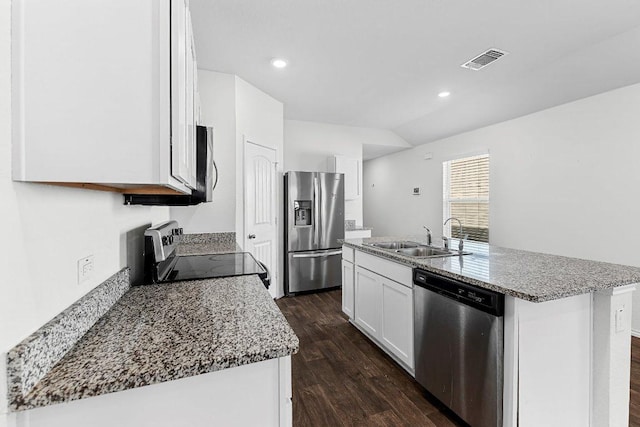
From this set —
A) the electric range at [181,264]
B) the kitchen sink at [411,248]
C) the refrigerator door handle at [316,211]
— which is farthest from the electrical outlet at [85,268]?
the refrigerator door handle at [316,211]

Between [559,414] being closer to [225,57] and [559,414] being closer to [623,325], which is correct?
[623,325]

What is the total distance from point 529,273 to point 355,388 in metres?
1.38

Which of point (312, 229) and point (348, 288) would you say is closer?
point (348, 288)

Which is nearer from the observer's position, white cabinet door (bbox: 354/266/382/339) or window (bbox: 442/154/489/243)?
white cabinet door (bbox: 354/266/382/339)

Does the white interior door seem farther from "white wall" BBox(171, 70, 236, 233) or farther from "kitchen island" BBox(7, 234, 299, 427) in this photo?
"kitchen island" BBox(7, 234, 299, 427)

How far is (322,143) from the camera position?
201 inches

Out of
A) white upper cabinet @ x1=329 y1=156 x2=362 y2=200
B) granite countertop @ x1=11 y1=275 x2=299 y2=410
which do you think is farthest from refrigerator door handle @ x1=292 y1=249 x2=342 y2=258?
granite countertop @ x1=11 y1=275 x2=299 y2=410

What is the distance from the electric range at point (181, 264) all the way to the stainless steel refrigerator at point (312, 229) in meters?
1.98

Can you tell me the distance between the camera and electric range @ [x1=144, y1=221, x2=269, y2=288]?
1495mm

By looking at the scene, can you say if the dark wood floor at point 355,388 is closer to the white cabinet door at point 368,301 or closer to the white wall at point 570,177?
the white cabinet door at point 368,301

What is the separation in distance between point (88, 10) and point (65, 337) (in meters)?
0.83

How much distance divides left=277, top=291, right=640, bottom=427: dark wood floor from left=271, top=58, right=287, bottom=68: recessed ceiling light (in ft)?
9.01

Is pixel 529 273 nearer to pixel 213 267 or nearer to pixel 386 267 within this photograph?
pixel 386 267

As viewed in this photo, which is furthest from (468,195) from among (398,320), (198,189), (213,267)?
(198,189)
